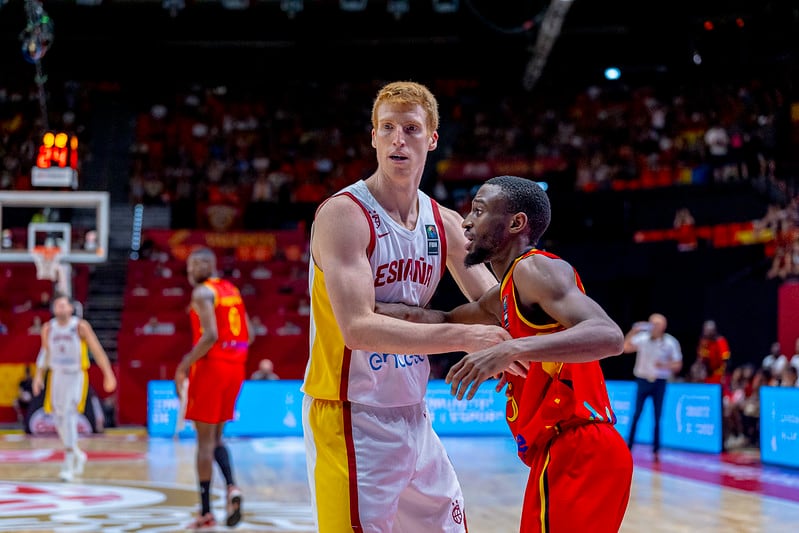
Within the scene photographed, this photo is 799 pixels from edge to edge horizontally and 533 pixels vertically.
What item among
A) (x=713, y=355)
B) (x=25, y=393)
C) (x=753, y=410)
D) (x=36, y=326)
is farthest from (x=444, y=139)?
(x=753, y=410)

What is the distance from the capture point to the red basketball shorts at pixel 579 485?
2.85m

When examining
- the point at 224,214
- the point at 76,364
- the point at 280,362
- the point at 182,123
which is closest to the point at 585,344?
the point at 76,364

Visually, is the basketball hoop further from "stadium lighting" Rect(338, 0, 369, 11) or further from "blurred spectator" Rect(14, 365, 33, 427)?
"stadium lighting" Rect(338, 0, 369, 11)

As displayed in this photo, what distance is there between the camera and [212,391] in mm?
7020

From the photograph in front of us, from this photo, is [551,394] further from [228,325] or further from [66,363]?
[66,363]

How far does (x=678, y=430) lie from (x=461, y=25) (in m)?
12.6

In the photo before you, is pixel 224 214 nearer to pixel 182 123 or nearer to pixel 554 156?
pixel 182 123

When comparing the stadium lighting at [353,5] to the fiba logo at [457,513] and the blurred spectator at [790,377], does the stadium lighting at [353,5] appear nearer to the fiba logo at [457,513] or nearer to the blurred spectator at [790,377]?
the blurred spectator at [790,377]

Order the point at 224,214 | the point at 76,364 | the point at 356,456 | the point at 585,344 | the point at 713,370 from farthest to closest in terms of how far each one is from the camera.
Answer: the point at 224,214 → the point at 713,370 → the point at 76,364 → the point at 356,456 → the point at 585,344

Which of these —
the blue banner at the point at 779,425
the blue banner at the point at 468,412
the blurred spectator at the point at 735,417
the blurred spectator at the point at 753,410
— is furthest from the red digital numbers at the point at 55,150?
the blue banner at the point at 779,425

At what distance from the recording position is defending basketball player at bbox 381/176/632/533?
9.21ft

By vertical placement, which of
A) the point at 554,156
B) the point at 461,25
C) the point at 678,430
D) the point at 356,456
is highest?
the point at 461,25

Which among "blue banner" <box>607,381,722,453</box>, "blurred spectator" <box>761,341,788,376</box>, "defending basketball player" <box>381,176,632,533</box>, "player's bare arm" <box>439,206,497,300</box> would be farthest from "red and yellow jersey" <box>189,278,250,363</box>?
"blurred spectator" <box>761,341,788,376</box>

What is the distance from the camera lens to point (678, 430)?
12.9 meters
